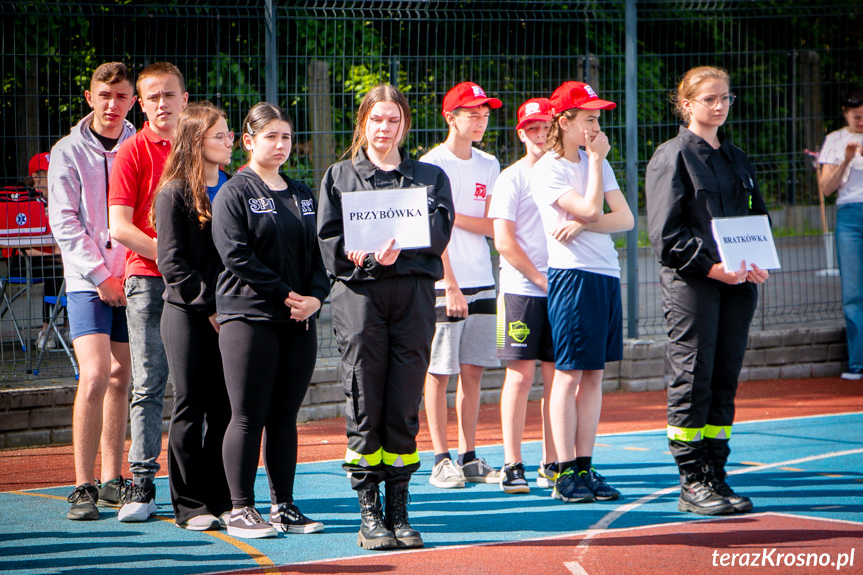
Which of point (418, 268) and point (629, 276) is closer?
point (418, 268)

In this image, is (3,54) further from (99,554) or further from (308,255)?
(99,554)

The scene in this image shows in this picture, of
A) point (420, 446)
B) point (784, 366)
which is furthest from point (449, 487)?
point (784, 366)

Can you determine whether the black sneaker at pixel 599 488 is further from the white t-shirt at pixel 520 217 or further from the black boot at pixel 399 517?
the black boot at pixel 399 517

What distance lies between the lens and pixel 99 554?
14.9ft

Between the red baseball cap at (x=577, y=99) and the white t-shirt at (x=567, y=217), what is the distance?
300 millimetres

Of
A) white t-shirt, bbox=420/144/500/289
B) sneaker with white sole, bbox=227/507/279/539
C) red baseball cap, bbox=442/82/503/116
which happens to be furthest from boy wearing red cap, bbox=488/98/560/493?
sneaker with white sole, bbox=227/507/279/539

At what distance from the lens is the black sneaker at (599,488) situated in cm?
553

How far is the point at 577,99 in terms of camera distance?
5.42 metres

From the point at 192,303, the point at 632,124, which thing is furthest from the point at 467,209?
the point at 632,124

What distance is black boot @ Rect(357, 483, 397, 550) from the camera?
4594 millimetres

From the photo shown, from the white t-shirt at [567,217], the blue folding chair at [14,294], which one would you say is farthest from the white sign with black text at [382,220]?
the blue folding chair at [14,294]

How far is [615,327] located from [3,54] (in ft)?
15.6

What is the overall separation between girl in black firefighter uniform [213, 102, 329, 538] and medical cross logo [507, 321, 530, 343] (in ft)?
4.61

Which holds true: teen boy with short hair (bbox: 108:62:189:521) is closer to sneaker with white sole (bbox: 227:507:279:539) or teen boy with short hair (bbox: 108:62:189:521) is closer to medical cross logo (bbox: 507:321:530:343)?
sneaker with white sole (bbox: 227:507:279:539)
